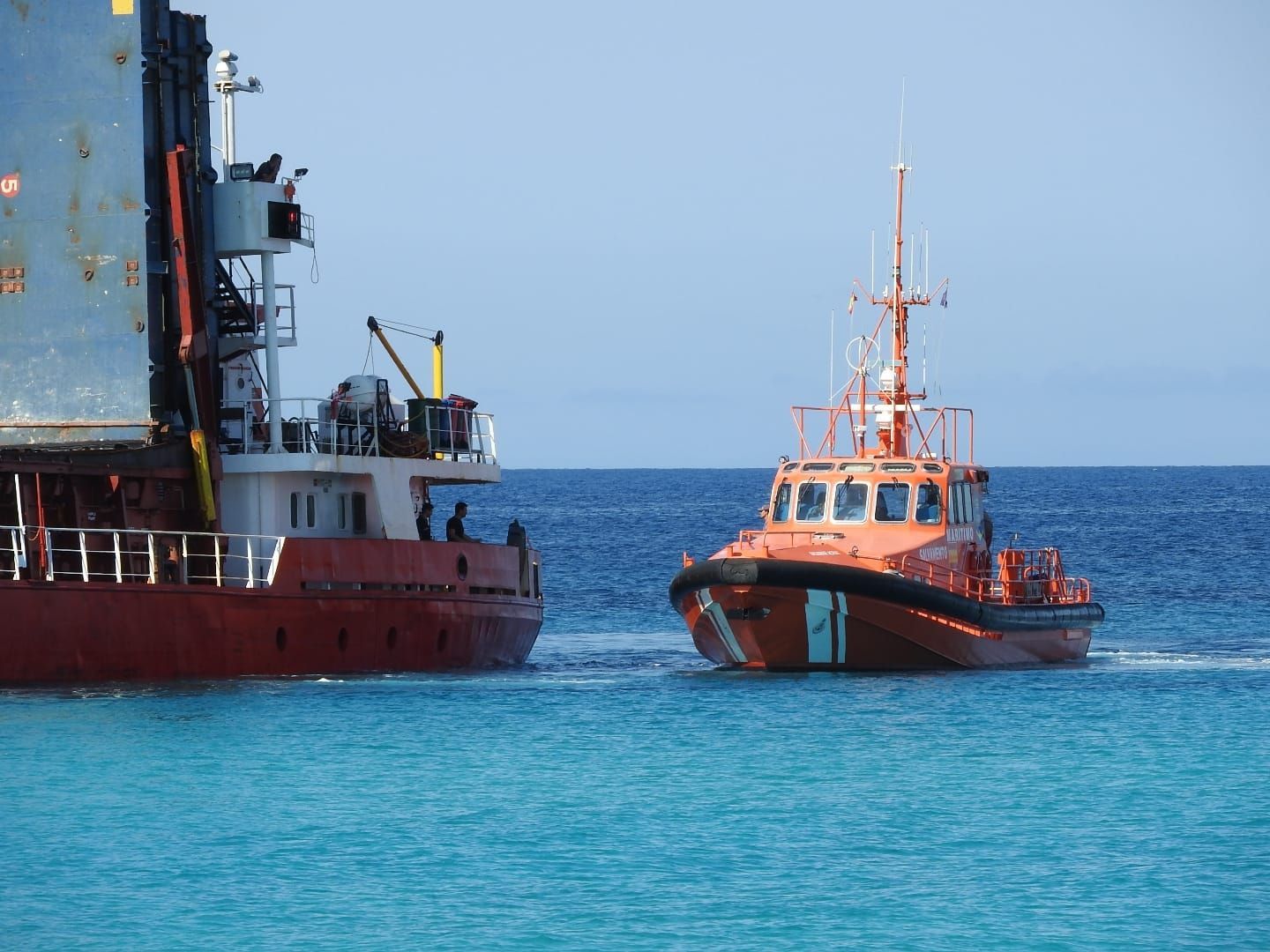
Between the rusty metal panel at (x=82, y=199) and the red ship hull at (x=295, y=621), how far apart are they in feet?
10.2

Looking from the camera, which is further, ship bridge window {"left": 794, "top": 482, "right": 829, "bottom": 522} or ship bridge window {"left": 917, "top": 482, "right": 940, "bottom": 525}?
ship bridge window {"left": 794, "top": 482, "right": 829, "bottom": 522}

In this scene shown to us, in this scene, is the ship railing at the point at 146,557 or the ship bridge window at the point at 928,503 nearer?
the ship railing at the point at 146,557

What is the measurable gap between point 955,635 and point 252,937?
1648cm

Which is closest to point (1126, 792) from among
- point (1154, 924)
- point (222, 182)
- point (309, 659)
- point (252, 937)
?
point (1154, 924)

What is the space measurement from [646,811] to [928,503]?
39.2ft

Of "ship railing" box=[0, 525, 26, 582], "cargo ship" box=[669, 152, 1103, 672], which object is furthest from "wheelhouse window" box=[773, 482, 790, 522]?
"ship railing" box=[0, 525, 26, 582]

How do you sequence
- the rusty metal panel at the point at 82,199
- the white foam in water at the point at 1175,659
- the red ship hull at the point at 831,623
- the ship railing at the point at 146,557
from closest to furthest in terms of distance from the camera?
the ship railing at the point at 146,557
the rusty metal panel at the point at 82,199
the red ship hull at the point at 831,623
the white foam in water at the point at 1175,659

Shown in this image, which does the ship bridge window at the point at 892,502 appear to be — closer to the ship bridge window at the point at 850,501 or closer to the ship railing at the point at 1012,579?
the ship bridge window at the point at 850,501

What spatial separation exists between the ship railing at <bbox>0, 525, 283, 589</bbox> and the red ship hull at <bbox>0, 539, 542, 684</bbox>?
38 centimetres

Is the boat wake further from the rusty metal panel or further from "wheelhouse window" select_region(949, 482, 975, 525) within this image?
the rusty metal panel

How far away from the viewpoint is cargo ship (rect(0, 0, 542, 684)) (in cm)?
2898

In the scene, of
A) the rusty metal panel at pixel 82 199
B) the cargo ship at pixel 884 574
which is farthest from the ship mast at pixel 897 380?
the rusty metal panel at pixel 82 199

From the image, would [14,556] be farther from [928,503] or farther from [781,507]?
[928,503]

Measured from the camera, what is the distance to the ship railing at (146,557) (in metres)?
28.1
